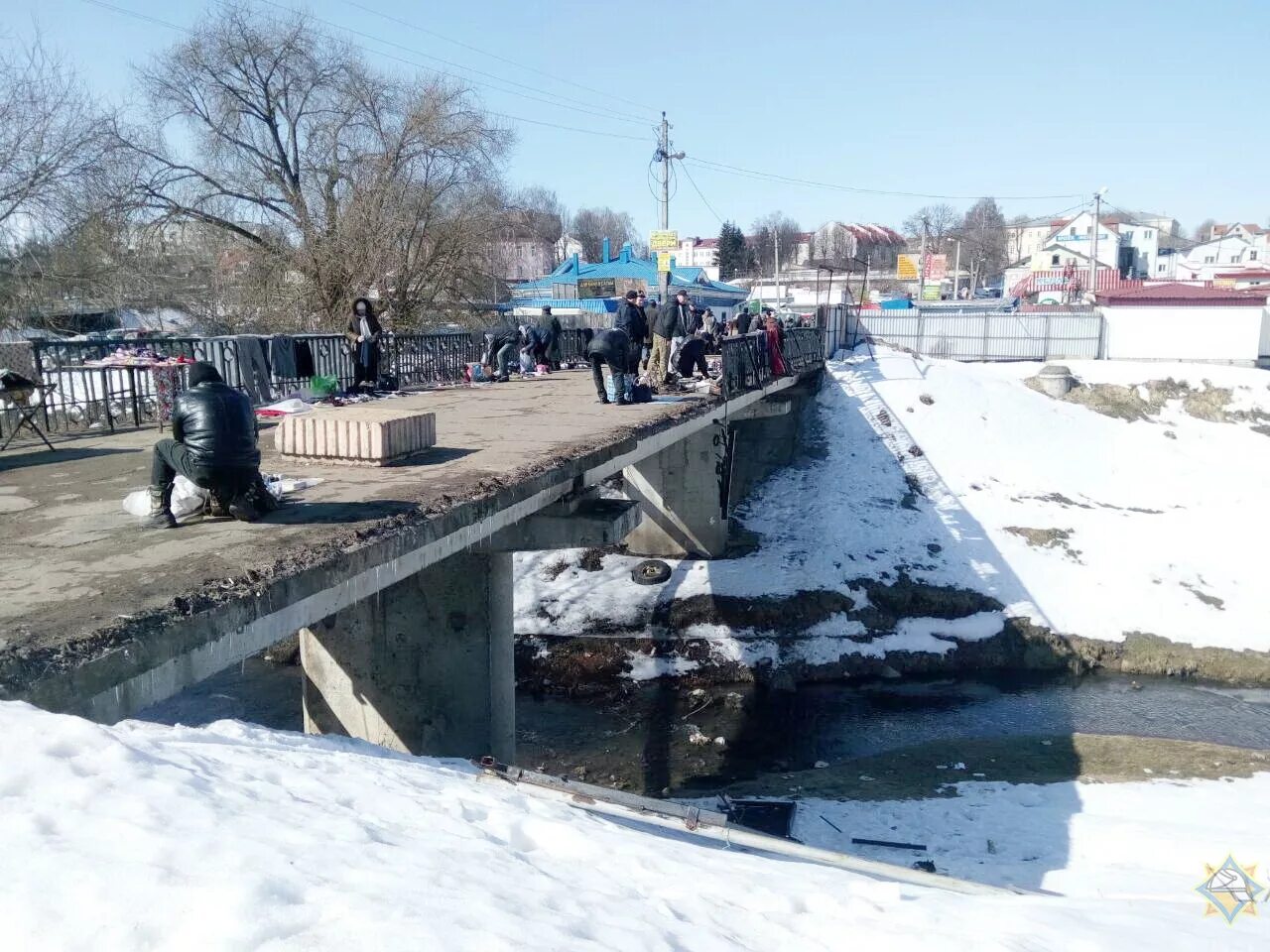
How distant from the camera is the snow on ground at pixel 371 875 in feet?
8.74

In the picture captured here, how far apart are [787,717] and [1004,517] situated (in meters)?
9.71

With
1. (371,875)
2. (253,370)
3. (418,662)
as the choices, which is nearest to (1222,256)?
(253,370)

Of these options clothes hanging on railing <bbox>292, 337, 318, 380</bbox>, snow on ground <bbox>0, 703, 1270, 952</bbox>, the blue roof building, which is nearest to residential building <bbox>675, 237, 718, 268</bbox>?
the blue roof building

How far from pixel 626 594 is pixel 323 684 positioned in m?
9.51

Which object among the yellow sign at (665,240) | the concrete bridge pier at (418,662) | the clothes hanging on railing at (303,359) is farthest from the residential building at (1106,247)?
the concrete bridge pier at (418,662)

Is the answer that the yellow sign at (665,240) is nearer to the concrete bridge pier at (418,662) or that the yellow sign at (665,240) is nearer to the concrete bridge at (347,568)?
the concrete bridge at (347,568)

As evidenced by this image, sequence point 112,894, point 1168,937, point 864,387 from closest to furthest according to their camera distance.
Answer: point 112,894
point 1168,937
point 864,387

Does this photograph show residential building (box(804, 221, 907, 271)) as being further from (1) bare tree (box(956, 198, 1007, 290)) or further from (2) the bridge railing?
(2) the bridge railing

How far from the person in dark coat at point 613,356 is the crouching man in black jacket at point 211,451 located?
745 cm

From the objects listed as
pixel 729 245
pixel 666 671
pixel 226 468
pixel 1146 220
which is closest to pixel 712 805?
pixel 666 671

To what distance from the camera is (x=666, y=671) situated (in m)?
16.3

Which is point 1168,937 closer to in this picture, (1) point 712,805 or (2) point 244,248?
(1) point 712,805

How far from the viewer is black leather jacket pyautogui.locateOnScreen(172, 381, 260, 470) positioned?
19.7 ft

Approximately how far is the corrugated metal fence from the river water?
1865 centimetres
